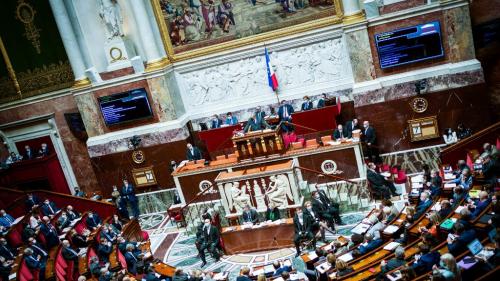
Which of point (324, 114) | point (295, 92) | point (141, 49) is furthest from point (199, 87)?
point (324, 114)

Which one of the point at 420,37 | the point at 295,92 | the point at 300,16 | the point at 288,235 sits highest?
the point at 300,16

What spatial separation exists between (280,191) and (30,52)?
12187 millimetres

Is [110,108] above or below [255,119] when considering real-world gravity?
above

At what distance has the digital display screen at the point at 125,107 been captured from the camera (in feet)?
60.2

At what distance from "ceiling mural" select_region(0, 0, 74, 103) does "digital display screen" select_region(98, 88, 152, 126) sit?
2207 millimetres

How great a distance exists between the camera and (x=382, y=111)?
16031 millimetres

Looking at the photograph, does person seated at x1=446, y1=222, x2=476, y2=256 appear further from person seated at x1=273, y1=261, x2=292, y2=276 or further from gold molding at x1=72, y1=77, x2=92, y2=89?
gold molding at x1=72, y1=77, x2=92, y2=89

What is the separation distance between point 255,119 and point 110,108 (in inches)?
233

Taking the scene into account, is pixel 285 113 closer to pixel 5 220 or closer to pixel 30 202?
pixel 30 202

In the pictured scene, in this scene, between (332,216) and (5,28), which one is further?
(5,28)

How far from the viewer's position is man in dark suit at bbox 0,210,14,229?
16094 mm

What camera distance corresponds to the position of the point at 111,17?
1794 cm

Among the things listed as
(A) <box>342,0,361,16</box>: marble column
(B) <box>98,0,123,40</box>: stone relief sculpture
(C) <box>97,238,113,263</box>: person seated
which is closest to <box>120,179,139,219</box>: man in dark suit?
(C) <box>97,238,113,263</box>: person seated

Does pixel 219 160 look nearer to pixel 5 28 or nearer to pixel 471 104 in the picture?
pixel 471 104
